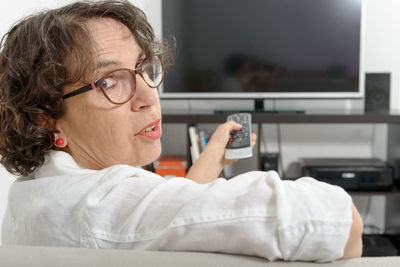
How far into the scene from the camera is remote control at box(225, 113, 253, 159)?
118 centimetres

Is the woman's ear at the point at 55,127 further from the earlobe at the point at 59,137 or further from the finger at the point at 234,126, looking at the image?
the finger at the point at 234,126

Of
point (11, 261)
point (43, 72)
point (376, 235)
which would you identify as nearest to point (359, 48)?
point (376, 235)

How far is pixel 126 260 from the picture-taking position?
380mm

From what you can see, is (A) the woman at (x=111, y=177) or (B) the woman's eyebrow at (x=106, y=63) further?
(B) the woman's eyebrow at (x=106, y=63)

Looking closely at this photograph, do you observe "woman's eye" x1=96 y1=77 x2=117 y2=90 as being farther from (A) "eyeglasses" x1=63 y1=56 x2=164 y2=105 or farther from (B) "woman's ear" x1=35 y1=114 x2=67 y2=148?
(B) "woman's ear" x1=35 y1=114 x2=67 y2=148

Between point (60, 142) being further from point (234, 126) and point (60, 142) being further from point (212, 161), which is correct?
point (234, 126)

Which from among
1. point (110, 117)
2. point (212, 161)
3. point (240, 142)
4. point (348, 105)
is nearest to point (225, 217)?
point (110, 117)

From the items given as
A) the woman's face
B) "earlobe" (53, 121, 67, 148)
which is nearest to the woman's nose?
the woman's face

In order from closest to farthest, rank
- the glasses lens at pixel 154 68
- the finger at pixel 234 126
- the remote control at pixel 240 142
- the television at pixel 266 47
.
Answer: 1. the glasses lens at pixel 154 68
2. the remote control at pixel 240 142
3. the finger at pixel 234 126
4. the television at pixel 266 47

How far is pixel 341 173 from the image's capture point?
224cm

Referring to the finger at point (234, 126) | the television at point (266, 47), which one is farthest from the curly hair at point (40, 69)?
the television at point (266, 47)

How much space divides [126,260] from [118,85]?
0.37 meters

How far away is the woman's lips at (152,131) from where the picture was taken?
727 millimetres

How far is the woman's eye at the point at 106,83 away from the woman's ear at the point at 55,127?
0.38 feet
